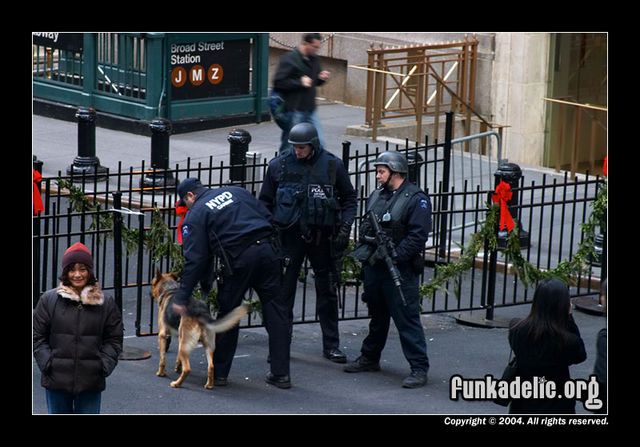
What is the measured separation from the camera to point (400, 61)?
18719 mm

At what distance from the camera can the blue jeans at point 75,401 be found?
6.79 metres

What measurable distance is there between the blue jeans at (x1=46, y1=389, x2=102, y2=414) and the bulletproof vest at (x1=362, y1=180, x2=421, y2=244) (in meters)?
2.41

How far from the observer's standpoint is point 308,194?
8.38 meters

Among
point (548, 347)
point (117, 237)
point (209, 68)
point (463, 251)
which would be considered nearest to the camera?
point (548, 347)

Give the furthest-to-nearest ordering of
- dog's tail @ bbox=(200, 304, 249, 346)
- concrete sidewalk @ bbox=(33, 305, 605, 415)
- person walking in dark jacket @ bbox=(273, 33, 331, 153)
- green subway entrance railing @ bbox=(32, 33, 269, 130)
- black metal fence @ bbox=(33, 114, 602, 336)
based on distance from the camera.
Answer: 1. green subway entrance railing @ bbox=(32, 33, 269, 130)
2. person walking in dark jacket @ bbox=(273, 33, 331, 153)
3. black metal fence @ bbox=(33, 114, 602, 336)
4. dog's tail @ bbox=(200, 304, 249, 346)
5. concrete sidewalk @ bbox=(33, 305, 605, 415)

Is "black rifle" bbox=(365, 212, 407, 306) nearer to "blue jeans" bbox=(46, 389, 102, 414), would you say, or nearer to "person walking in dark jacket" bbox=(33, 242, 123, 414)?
"person walking in dark jacket" bbox=(33, 242, 123, 414)

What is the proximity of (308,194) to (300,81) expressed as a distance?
8.91ft

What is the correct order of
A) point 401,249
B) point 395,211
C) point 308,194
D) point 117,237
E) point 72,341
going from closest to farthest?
point 72,341, point 401,249, point 395,211, point 308,194, point 117,237

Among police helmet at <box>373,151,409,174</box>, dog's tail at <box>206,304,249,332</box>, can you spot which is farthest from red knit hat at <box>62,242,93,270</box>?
police helmet at <box>373,151,409,174</box>

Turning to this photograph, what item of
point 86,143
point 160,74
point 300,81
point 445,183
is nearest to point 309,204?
point 300,81

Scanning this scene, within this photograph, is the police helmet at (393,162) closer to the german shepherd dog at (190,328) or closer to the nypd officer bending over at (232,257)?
the nypd officer bending over at (232,257)

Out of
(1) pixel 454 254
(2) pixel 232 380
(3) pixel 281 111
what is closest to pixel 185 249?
(2) pixel 232 380

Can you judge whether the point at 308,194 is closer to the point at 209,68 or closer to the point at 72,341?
the point at 72,341

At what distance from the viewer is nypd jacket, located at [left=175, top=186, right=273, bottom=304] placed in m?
7.89
